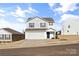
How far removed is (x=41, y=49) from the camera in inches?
189

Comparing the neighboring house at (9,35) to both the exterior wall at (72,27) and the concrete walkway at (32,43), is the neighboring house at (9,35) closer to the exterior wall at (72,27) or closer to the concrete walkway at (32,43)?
the concrete walkway at (32,43)

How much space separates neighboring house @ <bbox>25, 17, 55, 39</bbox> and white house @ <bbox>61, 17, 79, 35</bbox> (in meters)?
0.14

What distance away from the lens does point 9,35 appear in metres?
4.81

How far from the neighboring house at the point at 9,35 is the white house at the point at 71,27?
1.65ft

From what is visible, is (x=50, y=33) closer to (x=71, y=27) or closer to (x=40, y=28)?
(x=40, y=28)

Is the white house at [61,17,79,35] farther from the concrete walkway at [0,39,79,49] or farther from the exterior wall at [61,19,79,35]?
the concrete walkway at [0,39,79,49]

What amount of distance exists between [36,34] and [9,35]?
316 millimetres

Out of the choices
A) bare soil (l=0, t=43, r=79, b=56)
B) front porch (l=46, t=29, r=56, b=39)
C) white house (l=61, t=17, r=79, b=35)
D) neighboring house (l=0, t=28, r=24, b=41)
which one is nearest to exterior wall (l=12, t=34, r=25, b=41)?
neighboring house (l=0, t=28, r=24, b=41)

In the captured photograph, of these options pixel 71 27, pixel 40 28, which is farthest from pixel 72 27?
pixel 40 28

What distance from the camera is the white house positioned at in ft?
Result: 15.6

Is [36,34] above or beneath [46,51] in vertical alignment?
above

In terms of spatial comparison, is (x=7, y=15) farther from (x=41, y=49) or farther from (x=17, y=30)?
(x=41, y=49)

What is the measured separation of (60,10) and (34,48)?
1.76 ft

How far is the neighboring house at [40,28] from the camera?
4797mm
